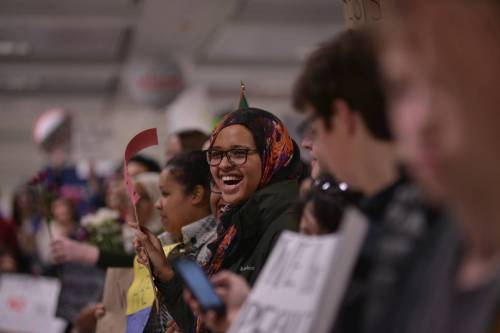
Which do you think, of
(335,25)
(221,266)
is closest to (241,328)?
(221,266)

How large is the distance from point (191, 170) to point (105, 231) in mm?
1417

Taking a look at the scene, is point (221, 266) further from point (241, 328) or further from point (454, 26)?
point (454, 26)

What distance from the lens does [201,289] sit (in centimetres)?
175

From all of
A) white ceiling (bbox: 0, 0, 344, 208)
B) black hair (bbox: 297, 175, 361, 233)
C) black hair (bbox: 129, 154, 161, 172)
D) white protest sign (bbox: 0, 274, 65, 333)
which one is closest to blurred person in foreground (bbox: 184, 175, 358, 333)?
black hair (bbox: 297, 175, 361, 233)

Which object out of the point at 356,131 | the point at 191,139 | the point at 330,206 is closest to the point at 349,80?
the point at 356,131

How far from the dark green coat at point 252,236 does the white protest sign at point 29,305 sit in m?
3.07

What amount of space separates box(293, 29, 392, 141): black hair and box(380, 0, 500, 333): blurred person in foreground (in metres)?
0.34

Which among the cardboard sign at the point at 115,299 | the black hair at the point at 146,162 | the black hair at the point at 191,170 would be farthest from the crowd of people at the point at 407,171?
the black hair at the point at 146,162

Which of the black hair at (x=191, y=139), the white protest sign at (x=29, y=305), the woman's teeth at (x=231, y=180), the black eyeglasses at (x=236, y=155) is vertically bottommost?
the white protest sign at (x=29, y=305)

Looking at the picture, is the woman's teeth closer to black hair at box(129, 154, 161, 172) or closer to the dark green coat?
the dark green coat

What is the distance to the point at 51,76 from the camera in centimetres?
1697

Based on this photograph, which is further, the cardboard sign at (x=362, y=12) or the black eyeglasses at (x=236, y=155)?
the black eyeglasses at (x=236, y=155)

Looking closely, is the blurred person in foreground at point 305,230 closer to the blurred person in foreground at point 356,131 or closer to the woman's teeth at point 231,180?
the blurred person in foreground at point 356,131

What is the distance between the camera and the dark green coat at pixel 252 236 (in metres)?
2.89
